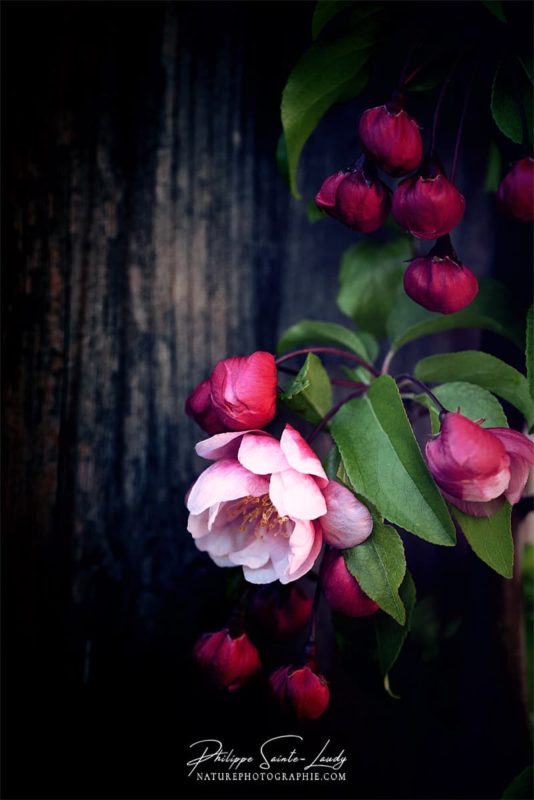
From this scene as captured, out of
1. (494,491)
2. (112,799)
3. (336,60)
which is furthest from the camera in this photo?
(112,799)

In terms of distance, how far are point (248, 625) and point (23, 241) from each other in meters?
0.59

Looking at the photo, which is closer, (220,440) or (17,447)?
(220,440)

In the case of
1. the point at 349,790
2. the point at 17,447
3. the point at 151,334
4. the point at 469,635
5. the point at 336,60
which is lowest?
the point at 349,790

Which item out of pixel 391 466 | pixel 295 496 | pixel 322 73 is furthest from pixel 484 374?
pixel 322 73

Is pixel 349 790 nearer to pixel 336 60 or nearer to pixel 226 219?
pixel 226 219

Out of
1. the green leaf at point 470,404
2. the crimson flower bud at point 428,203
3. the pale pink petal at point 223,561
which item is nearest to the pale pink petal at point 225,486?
the pale pink petal at point 223,561

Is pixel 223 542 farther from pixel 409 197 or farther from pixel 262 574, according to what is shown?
pixel 409 197

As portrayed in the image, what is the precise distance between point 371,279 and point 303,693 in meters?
0.53

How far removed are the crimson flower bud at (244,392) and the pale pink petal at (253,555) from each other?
14 centimetres

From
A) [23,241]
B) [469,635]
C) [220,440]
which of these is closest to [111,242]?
[23,241]

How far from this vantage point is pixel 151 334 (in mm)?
871

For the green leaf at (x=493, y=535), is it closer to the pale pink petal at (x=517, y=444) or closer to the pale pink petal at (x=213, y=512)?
the pale pink petal at (x=517, y=444)

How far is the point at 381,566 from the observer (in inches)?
23.7
